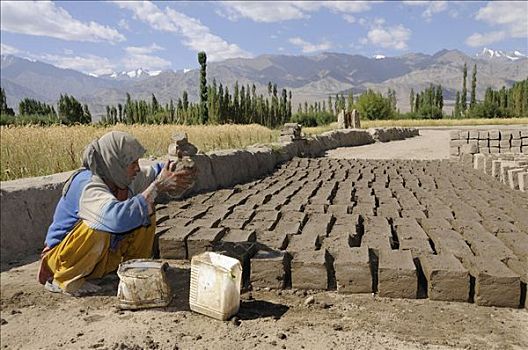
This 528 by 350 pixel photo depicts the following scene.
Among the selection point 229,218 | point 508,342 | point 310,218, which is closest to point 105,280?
point 229,218

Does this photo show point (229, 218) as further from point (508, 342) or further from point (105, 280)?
point (508, 342)

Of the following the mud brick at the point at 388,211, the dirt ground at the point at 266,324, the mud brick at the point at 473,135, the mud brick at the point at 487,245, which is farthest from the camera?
the mud brick at the point at 473,135

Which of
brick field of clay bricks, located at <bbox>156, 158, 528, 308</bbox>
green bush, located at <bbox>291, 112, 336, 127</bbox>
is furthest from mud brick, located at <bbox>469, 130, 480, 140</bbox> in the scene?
green bush, located at <bbox>291, 112, 336, 127</bbox>

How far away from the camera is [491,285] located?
2727mm

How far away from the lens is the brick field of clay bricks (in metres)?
2.83

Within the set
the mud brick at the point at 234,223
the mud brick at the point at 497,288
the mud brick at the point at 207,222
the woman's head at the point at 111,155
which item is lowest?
the mud brick at the point at 497,288

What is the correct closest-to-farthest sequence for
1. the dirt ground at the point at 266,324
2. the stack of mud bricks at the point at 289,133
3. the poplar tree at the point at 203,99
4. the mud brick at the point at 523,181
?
the dirt ground at the point at 266,324 < the mud brick at the point at 523,181 < the stack of mud bricks at the point at 289,133 < the poplar tree at the point at 203,99

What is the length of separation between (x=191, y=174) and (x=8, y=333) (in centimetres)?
121

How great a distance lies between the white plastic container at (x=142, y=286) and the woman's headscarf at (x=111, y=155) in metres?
0.52

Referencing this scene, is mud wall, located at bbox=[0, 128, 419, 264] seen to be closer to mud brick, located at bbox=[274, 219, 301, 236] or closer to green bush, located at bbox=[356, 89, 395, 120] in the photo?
mud brick, located at bbox=[274, 219, 301, 236]

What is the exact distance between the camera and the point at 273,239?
3.50 meters

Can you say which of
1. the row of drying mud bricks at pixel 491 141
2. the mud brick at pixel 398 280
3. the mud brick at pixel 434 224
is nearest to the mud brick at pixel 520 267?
the mud brick at pixel 398 280

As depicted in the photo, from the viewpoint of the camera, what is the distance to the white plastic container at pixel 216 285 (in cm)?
249

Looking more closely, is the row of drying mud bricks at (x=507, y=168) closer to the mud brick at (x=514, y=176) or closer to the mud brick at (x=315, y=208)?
the mud brick at (x=514, y=176)
